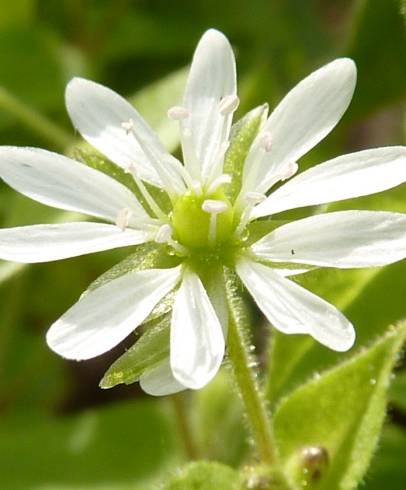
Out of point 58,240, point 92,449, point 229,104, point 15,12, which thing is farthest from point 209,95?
point 15,12

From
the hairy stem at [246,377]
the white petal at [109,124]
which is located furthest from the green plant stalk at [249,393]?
the white petal at [109,124]

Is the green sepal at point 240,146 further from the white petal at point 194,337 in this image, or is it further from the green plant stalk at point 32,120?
the green plant stalk at point 32,120

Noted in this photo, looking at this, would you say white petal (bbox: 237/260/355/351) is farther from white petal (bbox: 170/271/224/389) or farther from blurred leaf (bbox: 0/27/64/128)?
blurred leaf (bbox: 0/27/64/128)

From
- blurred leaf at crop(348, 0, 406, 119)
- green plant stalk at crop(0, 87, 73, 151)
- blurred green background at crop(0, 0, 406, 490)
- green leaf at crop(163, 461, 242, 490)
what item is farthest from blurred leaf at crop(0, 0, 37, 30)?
green leaf at crop(163, 461, 242, 490)

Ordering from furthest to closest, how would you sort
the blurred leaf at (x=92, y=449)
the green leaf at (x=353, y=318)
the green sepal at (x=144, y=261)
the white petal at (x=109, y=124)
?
1. the blurred leaf at (x=92, y=449)
2. the green leaf at (x=353, y=318)
3. the white petal at (x=109, y=124)
4. the green sepal at (x=144, y=261)

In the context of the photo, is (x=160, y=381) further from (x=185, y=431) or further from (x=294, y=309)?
(x=185, y=431)

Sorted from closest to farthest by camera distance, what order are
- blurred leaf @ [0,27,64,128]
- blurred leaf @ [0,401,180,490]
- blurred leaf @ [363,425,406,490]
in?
blurred leaf @ [363,425,406,490] → blurred leaf @ [0,401,180,490] → blurred leaf @ [0,27,64,128]
